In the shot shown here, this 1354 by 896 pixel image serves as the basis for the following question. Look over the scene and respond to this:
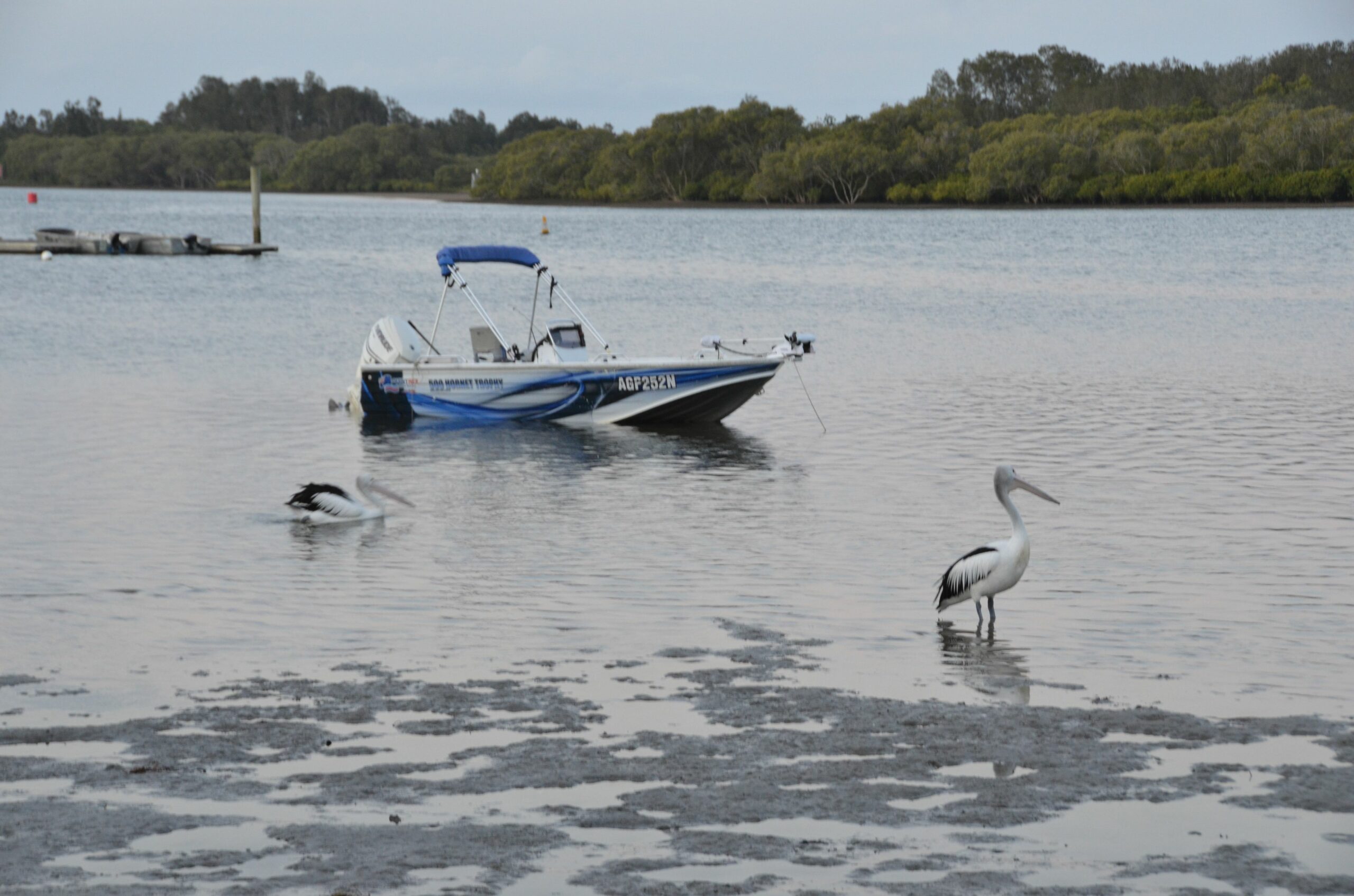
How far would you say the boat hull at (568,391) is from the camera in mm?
25766

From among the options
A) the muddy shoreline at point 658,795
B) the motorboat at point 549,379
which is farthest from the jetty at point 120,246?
the muddy shoreline at point 658,795

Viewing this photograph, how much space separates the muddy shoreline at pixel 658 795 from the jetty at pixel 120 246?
7400 centimetres

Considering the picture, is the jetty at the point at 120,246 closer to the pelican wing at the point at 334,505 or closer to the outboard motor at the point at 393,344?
the outboard motor at the point at 393,344

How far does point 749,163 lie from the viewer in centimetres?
17638

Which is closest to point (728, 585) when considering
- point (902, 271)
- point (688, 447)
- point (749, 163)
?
point (688, 447)

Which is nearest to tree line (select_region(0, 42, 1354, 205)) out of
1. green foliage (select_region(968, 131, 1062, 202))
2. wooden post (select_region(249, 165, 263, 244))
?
green foliage (select_region(968, 131, 1062, 202))

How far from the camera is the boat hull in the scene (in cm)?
2577

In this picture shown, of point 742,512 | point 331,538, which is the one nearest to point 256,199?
point 742,512

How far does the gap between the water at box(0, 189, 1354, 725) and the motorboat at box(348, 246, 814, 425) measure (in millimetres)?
588

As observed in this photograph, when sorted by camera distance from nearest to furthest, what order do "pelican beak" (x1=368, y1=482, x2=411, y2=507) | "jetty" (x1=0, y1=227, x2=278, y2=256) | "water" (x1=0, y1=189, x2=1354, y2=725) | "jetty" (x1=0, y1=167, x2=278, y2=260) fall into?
1. "water" (x1=0, y1=189, x2=1354, y2=725)
2. "pelican beak" (x1=368, y1=482, x2=411, y2=507)
3. "jetty" (x1=0, y1=167, x2=278, y2=260)
4. "jetty" (x1=0, y1=227, x2=278, y2=256)

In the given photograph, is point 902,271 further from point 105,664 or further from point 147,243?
point 105,664

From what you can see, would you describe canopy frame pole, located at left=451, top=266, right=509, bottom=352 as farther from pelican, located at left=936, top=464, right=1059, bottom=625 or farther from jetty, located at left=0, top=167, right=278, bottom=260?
jetty, located at left=0, top=167, right=278, bottom=260

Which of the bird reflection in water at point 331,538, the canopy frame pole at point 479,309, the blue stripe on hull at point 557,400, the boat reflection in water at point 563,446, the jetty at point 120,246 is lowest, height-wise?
the bird reflection in water at point 331,538

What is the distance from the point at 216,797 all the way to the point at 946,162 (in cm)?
15868
